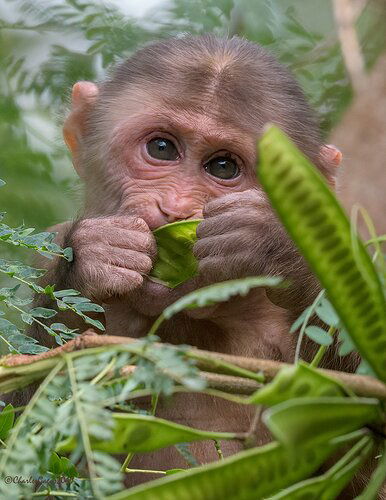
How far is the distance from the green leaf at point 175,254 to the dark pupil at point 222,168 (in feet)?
2.18

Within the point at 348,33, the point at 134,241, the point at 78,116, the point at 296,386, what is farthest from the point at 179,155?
the point at 296,386

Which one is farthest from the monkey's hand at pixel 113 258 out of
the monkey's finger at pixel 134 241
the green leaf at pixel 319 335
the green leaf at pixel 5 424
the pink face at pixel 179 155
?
the green leaf at pixel 319 335

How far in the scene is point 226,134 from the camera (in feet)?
12.5

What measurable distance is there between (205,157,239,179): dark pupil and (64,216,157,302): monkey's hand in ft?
1.98

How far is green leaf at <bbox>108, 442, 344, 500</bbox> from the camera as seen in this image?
3.75 feet

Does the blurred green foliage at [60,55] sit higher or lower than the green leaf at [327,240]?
lower

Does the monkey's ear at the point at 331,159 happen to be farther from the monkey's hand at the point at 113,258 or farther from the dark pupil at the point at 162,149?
the monkey's hand at the point at 113,258

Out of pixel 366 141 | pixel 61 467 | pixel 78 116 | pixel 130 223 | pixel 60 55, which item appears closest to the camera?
pixel 61 467

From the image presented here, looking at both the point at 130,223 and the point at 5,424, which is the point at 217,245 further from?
the point at 5,424

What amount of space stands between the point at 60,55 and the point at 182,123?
1926mm

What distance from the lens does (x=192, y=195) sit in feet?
11.6

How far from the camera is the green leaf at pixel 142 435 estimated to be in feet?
4.24

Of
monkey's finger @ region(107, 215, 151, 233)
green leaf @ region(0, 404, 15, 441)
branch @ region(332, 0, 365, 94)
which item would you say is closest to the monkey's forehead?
monkey's finger @ region(107, 215, 151, 233)

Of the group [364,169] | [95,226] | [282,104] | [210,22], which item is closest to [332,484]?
[95,226]
